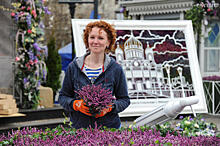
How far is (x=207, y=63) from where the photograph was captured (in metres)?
13.7

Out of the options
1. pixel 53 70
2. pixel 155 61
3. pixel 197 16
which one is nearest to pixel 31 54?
pixel 155 61

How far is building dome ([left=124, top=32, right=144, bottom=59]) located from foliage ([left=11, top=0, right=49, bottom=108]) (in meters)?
1.98

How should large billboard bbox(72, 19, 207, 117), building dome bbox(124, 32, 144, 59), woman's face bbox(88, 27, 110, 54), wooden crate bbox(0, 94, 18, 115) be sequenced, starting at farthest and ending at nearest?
building dome bbox(124, 32, 144, 59) → large billboard bbox(72, 19, 207, 117) → wooden crate bbox(0, 94, 18, 115) → woman's face bbox(88, 27, 110, 54)

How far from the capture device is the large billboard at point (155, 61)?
7656mm

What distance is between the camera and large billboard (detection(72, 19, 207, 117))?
7656 millimetres

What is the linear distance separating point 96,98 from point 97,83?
1.30 ft

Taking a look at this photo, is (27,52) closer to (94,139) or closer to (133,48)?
(133,48)

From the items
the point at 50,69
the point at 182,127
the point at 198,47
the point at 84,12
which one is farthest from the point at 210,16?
the point at 84,12

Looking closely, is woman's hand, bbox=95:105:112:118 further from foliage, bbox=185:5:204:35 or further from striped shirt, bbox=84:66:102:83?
foliage, bbox=185:5:204:35

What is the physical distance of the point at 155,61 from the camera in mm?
7965

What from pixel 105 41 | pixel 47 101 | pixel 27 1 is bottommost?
pixel 47 101

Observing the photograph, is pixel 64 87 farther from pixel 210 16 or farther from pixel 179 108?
pixel 210 16

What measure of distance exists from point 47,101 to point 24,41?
1.46 meters

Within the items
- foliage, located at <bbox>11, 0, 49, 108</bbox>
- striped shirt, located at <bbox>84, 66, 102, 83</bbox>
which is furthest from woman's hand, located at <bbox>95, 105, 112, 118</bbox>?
foliage, located at <bbox>11, 0, 49, 108</bbox>
